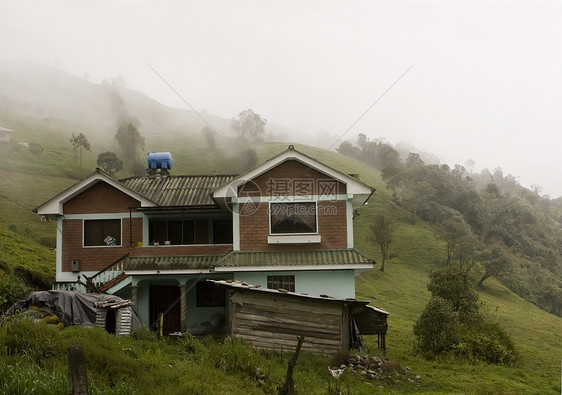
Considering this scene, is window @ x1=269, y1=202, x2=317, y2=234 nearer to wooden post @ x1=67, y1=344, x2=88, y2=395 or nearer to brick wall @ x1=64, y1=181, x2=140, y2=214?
brick wall @ x1=64, y1=181, x2=140, y2=214

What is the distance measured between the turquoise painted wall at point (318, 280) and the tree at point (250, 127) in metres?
96.2

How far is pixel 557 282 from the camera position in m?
61.5

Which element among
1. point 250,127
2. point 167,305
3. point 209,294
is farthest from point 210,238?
point 250,127

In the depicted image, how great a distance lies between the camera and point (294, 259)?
20.0 metres

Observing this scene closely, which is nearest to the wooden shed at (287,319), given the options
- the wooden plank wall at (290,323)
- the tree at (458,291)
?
the wooden plank wall at (290,323)

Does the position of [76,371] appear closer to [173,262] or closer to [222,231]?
[173,262]

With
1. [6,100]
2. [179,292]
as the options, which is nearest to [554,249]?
[179,292]

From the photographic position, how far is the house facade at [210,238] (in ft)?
66.1

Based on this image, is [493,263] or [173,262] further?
[493,263]

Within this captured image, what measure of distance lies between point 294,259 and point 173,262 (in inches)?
216

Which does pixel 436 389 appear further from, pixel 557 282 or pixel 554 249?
pixel 554 249

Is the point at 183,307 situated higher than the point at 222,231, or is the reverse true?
the point at 222,231

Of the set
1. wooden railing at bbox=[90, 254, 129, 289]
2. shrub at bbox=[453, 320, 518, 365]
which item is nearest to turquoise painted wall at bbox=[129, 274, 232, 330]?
wooden railing at bbox=[90, 254, 129, 289]

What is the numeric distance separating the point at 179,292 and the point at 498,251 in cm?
3952
